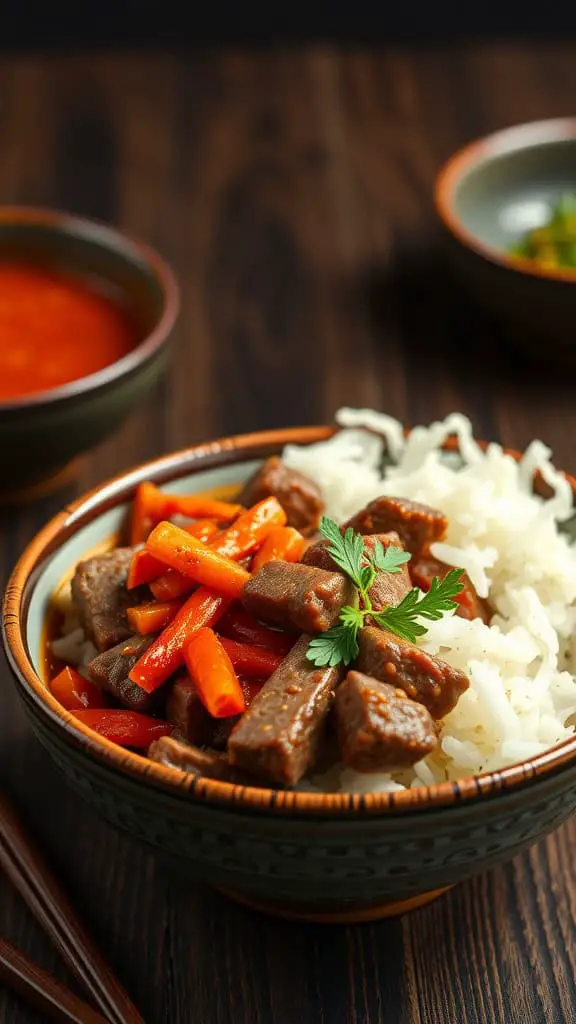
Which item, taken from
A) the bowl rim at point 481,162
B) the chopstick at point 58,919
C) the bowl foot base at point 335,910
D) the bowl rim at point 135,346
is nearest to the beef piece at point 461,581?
the bowl foot base at point 335,910

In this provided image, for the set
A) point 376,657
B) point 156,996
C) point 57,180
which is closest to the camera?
point 376,657

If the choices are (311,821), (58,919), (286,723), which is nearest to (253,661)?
(286,723)

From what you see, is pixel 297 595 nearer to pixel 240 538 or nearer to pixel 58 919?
pixel 240 538

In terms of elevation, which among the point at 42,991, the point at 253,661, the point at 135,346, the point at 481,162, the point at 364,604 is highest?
the point at 481,162

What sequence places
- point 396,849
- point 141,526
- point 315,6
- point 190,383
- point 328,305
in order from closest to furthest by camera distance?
1. point 396,849
2. point 141,526
3. point 190,383
4. point 328,305
5. point 315,6

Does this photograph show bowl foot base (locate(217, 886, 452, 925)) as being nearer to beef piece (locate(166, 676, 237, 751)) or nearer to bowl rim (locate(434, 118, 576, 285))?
beef piece (locate(166, 676, 237, 751))

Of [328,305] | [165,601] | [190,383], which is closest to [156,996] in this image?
[165,601]

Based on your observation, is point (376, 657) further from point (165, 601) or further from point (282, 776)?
point (165, 601)
